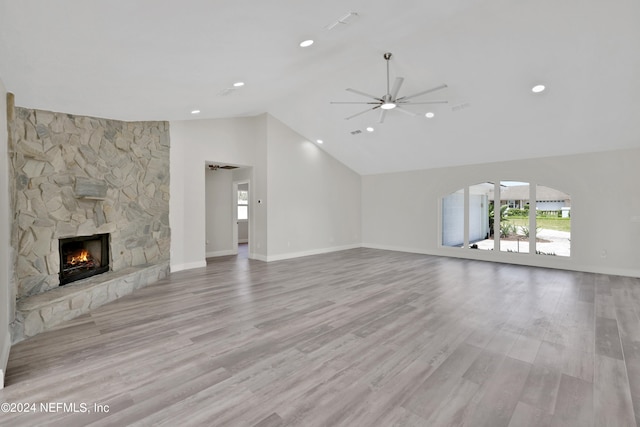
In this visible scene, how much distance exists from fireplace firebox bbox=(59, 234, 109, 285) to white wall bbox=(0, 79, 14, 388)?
1278 mm

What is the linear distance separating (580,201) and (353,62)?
5.57 metres

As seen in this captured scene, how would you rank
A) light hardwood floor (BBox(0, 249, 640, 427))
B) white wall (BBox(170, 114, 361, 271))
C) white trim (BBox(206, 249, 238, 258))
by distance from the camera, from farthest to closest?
white trim (BBox(206, 249, 238, 258)), white wall (BBox(170, 114, 361, 271)), light hardwood floor (BBox(0, 249, 640, 427))

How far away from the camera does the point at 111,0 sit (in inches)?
77.0

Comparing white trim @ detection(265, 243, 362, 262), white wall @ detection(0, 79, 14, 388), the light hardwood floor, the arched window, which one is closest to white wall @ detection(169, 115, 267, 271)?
white trim @ detection(265, 243, 362, 262)

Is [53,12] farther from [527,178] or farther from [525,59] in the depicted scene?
[527,178]

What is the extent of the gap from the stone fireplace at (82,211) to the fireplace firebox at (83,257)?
1cm

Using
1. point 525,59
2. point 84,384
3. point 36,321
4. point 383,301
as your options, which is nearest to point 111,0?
point 84,384

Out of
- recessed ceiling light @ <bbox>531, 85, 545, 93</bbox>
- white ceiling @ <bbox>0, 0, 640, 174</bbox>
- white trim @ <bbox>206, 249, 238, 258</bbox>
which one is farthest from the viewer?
white trim @ <bbox>206, 249, 238, 258</bbox>

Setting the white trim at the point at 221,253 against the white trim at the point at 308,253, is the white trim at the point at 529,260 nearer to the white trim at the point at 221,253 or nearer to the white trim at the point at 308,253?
the white trim at the point at 308,253

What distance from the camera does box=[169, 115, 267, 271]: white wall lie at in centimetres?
603

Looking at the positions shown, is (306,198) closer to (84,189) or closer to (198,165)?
(198,165)

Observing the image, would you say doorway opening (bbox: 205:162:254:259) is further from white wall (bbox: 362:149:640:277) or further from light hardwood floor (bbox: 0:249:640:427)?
white wall (bbox: 362:149:640:277)

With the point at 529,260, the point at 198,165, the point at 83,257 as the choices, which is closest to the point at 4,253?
the point at 83,257

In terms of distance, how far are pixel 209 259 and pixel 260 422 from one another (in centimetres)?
623
